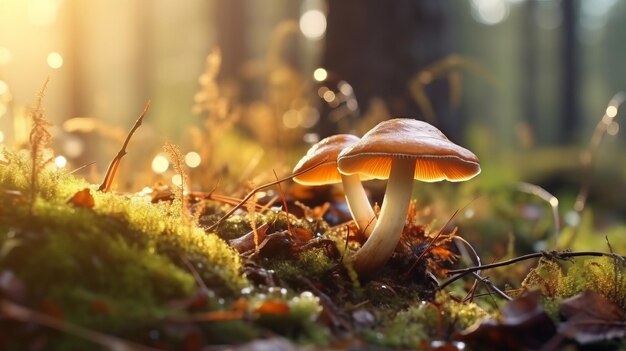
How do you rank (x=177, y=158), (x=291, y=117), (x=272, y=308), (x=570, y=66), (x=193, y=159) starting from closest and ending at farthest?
(x=272, y=308)
(x=177, y=158)
(x=193, y=159)
(x=291, y=117)
(x=570, y=66)

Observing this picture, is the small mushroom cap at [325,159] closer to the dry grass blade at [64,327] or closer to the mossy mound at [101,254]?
the mossy mound at [101,254]

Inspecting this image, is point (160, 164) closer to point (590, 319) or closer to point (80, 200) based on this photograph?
point (80, 200)

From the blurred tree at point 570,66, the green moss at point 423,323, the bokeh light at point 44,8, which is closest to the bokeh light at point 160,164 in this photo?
the green moss at point 423,323

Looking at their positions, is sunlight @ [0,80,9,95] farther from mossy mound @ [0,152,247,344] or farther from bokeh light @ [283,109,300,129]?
bokeh light @ [283,109,300,129]

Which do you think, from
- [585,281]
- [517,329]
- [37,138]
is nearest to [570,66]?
[585,281]

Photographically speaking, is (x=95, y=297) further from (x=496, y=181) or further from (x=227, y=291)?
(x=496, y=181)

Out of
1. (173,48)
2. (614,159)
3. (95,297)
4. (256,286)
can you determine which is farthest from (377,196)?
(173,48)

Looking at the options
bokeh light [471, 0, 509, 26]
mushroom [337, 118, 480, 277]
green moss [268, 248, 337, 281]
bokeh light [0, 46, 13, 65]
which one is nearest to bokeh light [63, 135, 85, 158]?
bokeh light [0, 46, 13, 65]
